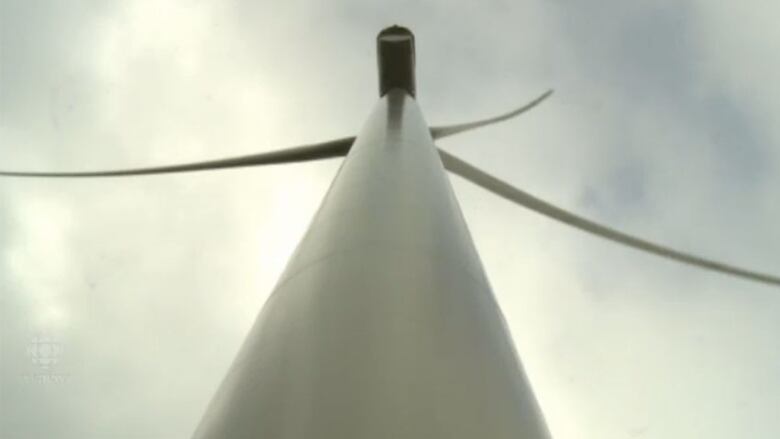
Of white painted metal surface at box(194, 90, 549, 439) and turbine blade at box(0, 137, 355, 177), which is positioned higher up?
turbine blade at box(0, 137, 355, 177)

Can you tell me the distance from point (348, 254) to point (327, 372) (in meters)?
1.61

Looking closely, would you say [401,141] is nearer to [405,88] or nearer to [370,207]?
[370,207]

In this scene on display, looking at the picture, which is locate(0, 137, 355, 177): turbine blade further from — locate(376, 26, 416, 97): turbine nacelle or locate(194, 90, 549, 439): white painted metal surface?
locate(194, 90, 549, 439): white painted metal surface

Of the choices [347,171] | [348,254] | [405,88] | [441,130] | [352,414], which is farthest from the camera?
[441,130]

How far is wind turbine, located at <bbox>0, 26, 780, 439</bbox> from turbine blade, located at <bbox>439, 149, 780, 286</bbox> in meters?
7.09

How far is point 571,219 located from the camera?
15391 mm

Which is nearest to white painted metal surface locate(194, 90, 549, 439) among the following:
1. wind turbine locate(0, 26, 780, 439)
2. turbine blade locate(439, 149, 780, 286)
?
wind turbine locate(0, 26, 780, 439)

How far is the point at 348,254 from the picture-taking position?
6605 mm

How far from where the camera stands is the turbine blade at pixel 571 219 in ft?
47.0

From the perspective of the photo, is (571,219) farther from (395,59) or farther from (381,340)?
(381,340)

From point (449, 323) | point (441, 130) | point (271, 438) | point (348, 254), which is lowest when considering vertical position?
point (271, 438)

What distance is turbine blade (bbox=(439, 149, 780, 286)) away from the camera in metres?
14.3

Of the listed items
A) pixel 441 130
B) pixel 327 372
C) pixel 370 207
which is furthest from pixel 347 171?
pixel 441 130

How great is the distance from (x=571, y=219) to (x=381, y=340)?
10.5 meters
